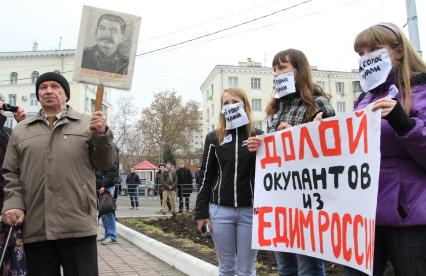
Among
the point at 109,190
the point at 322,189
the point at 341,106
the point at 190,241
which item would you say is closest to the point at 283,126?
the point at 322,189

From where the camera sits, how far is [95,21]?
3430mm

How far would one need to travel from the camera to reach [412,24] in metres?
8.36

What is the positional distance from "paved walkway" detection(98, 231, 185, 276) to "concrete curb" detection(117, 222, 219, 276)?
0.26ft

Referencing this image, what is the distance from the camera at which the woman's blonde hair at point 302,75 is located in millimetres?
3240

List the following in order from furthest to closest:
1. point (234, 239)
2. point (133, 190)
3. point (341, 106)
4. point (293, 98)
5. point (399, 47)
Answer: point (341, 106) → point (133, 190) → point (234, 239) → point (293, 98) → point (399, 47)

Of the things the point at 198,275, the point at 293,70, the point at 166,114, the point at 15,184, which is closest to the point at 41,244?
the point at 15,184

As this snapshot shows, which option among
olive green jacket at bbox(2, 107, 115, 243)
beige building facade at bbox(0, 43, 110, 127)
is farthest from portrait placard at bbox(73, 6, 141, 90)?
beige building facade at bbox(0, 43, 110, 127)

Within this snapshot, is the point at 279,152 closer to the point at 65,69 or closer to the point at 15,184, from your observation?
the point at 15,184

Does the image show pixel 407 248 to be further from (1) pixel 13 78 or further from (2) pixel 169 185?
(1) pixel 13 78

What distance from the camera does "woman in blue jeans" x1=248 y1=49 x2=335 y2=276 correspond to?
10.6 ft

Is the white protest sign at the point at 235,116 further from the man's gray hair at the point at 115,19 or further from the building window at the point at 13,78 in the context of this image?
the building window at the point at 13,78

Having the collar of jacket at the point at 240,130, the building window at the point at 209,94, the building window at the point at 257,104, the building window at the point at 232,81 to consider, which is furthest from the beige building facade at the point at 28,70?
the collar of jacket at the point at 240,130

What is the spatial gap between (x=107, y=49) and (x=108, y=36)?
4.0 inches

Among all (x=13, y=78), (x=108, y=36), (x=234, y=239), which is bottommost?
(x=234, y=239)
